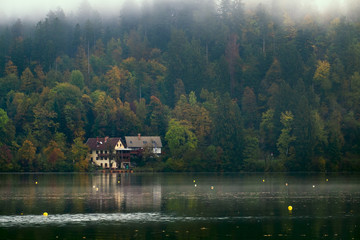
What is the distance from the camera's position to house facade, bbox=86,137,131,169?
193500mm

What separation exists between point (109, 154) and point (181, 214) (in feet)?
415

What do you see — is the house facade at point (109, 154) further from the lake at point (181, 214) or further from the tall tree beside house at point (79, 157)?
the lake at point (181, 214)

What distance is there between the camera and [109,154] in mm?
191500

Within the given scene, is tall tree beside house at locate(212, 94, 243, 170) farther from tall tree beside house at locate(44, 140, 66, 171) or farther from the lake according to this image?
the lake

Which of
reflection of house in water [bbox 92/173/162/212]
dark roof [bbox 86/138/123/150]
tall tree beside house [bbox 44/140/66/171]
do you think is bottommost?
reflection of house in water [bbox 92/173/162/212]

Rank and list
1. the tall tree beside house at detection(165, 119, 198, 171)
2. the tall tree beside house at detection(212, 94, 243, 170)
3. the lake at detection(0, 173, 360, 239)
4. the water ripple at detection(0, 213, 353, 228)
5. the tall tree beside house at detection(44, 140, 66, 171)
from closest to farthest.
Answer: the lake at detection(0, 173, 360, 239), the water ripple at detection(0, 213, 353, 228), the tall tree beside house at detection(212, 94, 243, 170), the tall tree beside house at detection(44, 140, 66, 171), the tall tree beside house at detection(165, 119, 198, 171)

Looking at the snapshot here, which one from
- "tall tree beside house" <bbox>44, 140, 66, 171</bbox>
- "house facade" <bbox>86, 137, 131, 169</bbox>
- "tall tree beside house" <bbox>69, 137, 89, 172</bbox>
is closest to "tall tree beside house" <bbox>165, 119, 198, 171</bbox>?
"house facade" <bbox>86, 137, 131, 169</bbox>

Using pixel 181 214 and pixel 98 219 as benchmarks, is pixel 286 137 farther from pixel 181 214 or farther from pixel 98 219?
pixel 98 219

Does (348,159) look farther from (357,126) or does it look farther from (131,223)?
(131,223)

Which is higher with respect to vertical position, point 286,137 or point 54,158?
point 286,137

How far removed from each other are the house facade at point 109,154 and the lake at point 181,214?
9322cm

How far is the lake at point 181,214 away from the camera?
53.7 meters

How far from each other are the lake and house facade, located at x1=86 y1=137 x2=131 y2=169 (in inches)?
3670

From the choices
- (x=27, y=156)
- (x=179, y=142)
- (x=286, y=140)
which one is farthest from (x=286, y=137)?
(x=27, y=156)
